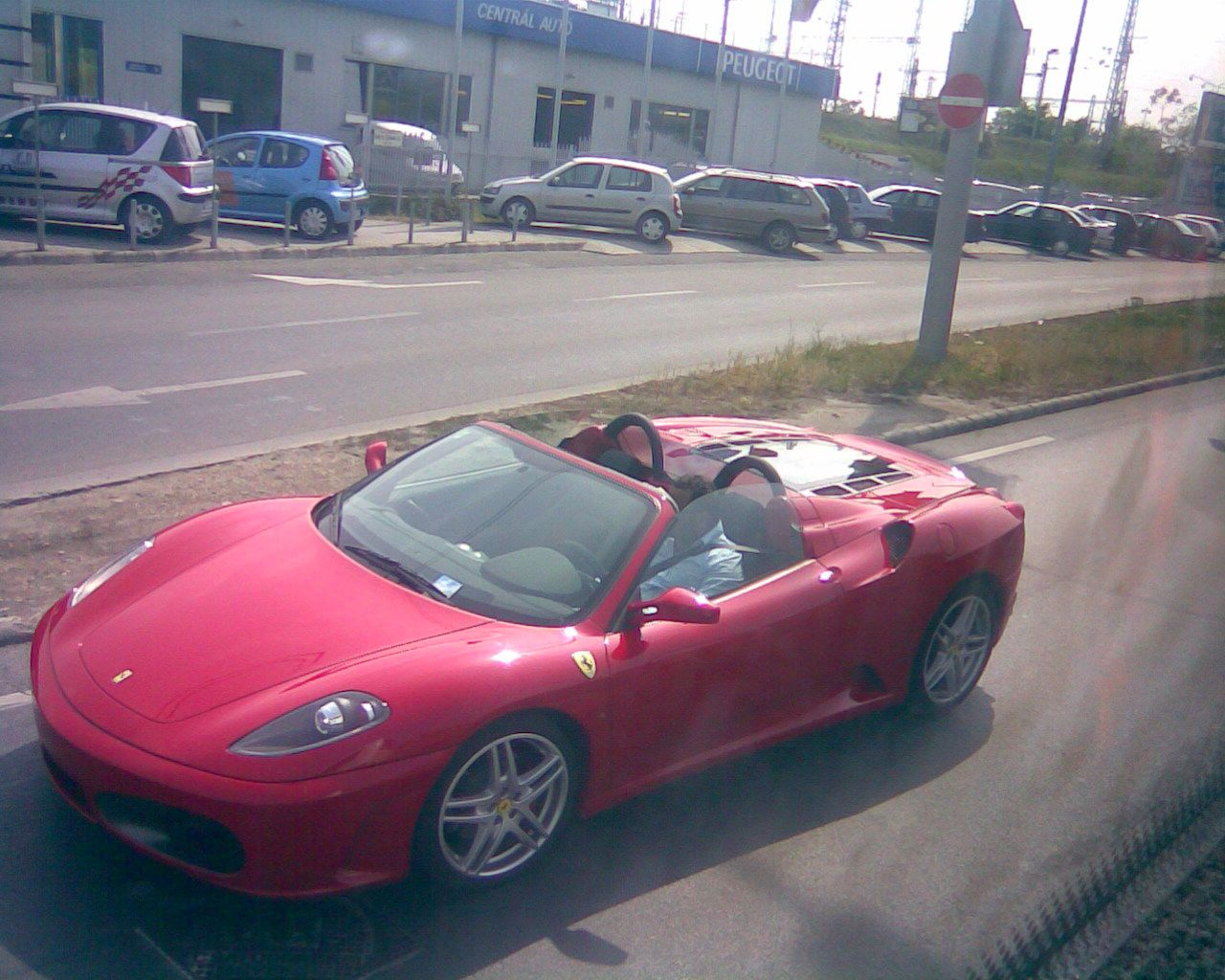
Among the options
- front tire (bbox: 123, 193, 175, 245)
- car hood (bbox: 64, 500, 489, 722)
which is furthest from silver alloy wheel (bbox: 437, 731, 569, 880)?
front tire (bbox: 123, 193, 175, 245)

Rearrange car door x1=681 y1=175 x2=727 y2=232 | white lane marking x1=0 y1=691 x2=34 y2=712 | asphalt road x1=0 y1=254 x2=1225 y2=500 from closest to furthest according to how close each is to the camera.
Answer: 1. white lane marking x1=0 y1=691 x2=34 y2=712
2. asphalt road x1=0 y1=254 x2=1225 y2=500
3. car door x1=681 y1=175 x2=727 y2=232

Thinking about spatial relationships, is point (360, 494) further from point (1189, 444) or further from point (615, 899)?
point (1189, 444)

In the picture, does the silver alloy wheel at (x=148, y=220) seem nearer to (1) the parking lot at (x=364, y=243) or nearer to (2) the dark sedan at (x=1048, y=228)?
(1) the parking lot at (x=364, y=243)

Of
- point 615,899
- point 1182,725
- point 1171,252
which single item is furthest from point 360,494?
point 1171,252

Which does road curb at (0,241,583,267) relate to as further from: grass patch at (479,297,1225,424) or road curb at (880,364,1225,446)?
road curb at (880,364,1225,446)

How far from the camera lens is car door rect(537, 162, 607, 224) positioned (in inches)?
1022

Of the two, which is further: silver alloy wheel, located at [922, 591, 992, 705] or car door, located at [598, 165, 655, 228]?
car door, located at [598, 165, 655, 228]

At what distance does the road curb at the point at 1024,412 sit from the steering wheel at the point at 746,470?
5.38 m

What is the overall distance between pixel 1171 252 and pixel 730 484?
4489cm

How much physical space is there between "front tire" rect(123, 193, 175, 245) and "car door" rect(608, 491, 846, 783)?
50.3 feet

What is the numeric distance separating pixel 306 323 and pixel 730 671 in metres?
10.1

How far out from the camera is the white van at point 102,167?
17062mm

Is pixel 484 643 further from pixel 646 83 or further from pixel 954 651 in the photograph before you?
pixel 646 83

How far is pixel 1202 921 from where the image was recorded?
366 centimetres
